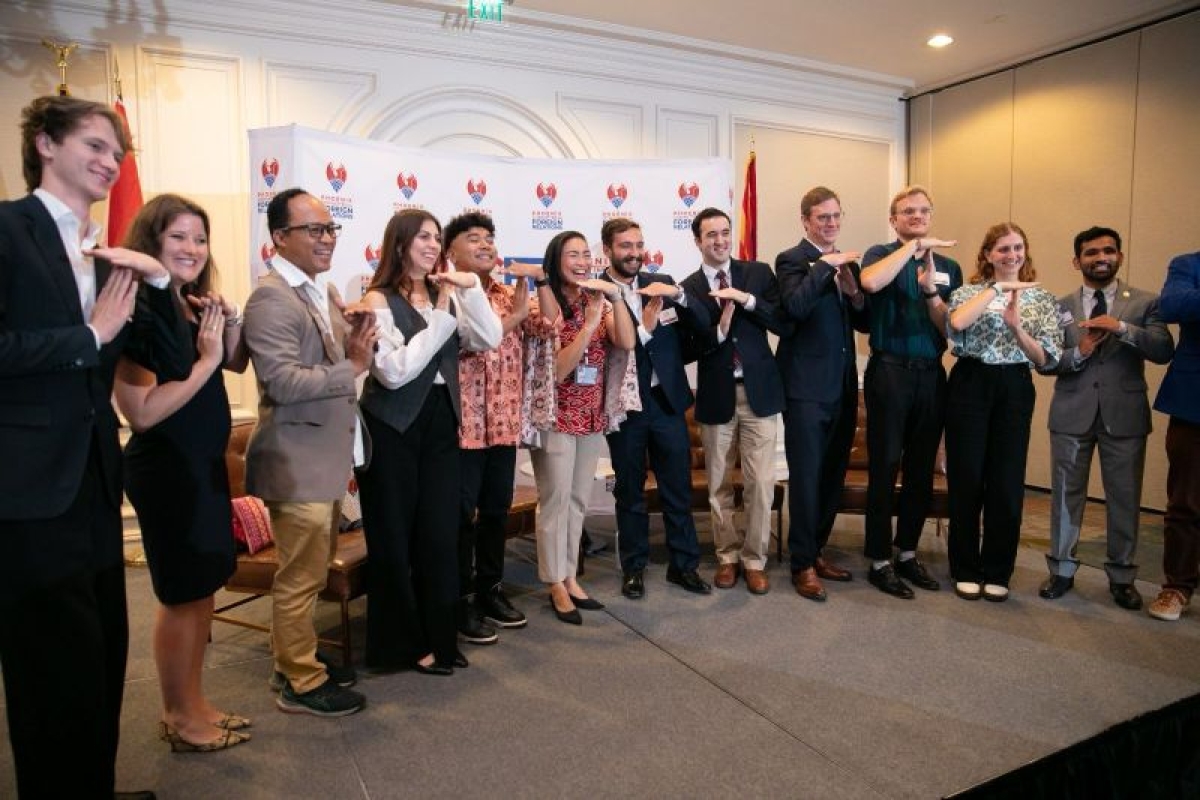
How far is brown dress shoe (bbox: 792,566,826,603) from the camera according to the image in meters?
3.73

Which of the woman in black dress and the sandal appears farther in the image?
the sandal

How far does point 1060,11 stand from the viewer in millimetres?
5527

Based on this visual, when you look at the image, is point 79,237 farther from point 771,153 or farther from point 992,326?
point 771,153

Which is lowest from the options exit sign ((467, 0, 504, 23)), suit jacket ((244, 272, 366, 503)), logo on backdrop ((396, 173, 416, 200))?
suit jacket ((244, 272, 366, 503))

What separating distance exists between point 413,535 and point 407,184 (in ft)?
9.27

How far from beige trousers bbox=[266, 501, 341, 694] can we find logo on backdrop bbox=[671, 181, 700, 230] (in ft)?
12.1

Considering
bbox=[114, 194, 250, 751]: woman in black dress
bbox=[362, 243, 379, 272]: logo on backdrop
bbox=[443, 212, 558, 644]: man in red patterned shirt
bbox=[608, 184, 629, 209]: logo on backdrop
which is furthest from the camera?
bbox=[608, 184, 629, 209]: logo on backdrop

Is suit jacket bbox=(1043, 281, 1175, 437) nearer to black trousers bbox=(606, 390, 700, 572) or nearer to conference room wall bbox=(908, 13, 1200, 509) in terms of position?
black trousers bbox=(606, 390, 700, 572)

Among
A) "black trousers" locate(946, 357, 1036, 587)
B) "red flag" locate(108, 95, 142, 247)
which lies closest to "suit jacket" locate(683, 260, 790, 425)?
"black trousers" locate(946, 357, 1036, 587)

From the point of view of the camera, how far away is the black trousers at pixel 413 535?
275 centimetres

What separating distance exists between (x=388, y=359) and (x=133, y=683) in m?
1.54

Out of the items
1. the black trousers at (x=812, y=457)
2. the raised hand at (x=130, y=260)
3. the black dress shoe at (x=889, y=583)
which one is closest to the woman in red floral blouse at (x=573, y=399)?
the black trousers at (x=812, y=457)

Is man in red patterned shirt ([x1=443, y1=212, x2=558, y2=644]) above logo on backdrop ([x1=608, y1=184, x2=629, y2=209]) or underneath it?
underneath

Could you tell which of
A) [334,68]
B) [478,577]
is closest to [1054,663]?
[478,577]
